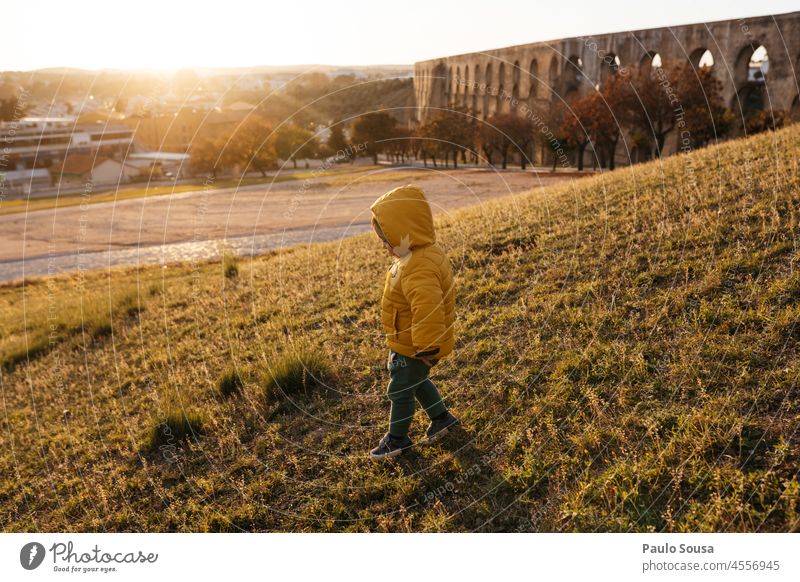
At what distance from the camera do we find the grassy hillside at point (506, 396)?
4055 mm

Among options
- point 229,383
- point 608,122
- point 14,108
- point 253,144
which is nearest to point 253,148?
point 253,144

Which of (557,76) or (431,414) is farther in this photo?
(557,76)

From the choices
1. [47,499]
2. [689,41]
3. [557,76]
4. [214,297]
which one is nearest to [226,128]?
[557,76]

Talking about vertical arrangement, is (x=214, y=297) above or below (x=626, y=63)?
below

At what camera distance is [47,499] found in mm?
5695

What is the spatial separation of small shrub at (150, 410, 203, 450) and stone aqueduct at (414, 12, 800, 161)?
66.3 ft

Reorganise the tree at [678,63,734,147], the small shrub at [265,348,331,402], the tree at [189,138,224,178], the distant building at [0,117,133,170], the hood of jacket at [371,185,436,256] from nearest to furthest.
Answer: the hood of jacket at [371,185,436,256], the small shrub at [265,348,331,402], the tree at [678,63,734,147], the tree at [189,138,224,178], the distant building at [0,117,133,170]

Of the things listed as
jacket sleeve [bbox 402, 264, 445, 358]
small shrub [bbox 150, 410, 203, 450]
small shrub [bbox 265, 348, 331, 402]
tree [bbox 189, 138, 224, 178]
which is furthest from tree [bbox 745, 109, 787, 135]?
tree [bbox 189, 138, 224, 178]

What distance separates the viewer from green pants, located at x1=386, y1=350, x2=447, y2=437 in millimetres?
4625

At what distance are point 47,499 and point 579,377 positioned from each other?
498cm

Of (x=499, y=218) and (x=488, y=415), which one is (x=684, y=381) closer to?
(x=488, y=415)

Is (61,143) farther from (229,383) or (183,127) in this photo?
(229,383)

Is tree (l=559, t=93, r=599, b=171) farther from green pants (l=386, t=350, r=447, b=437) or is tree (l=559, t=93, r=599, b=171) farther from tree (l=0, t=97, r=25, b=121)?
green pants (l=386, t=350, r=447, b=437)

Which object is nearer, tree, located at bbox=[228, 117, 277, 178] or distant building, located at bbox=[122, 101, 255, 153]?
tree, located at bbox=[228, 117, 277, 178]
